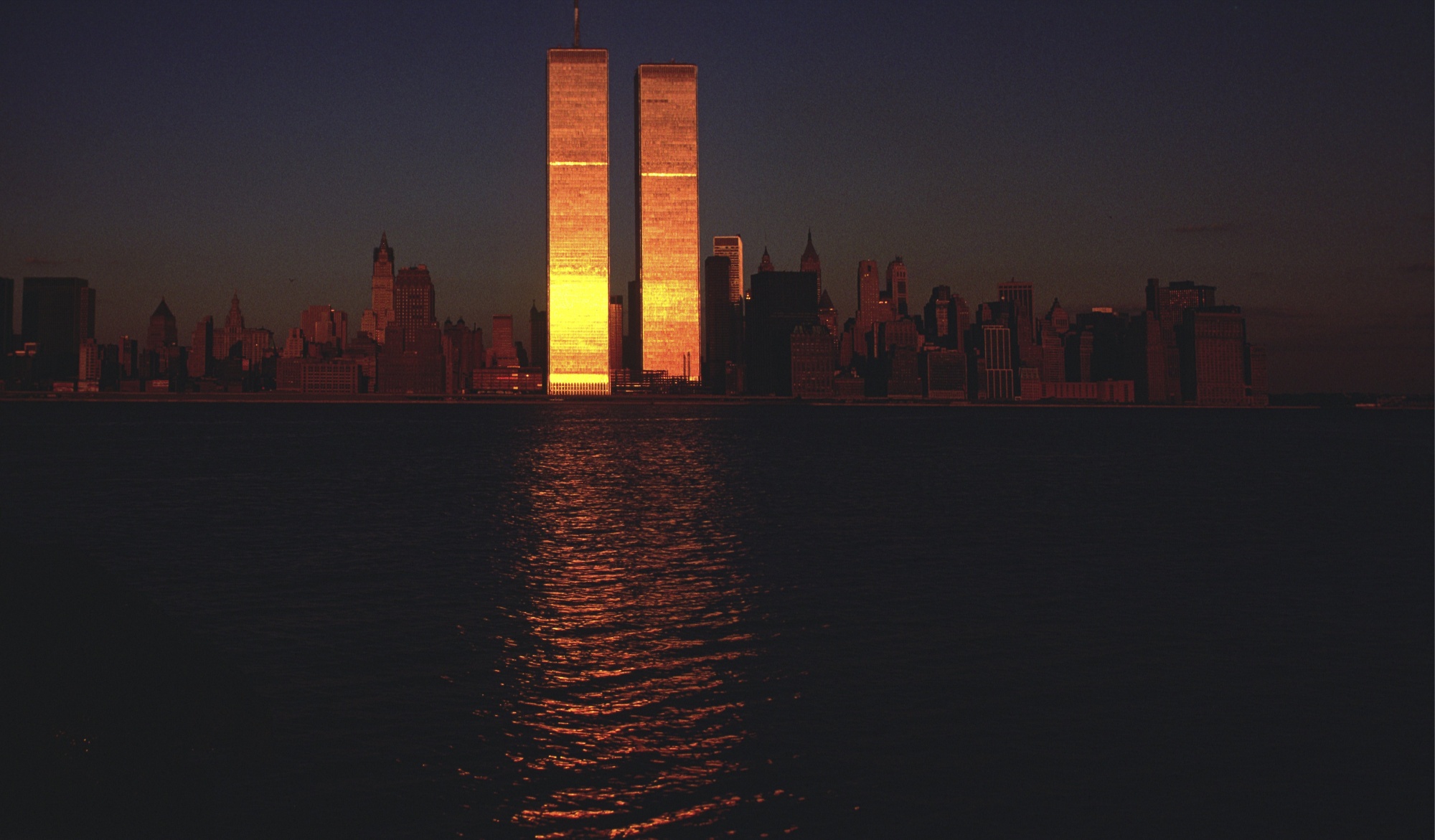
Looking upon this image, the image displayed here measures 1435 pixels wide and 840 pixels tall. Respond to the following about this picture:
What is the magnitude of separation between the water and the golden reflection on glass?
0.32 ft

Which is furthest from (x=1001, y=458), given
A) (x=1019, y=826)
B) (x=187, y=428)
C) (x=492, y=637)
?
(x=187, y=428)

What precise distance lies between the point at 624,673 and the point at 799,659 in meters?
3.91

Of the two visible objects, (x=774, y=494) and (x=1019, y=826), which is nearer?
(x=1019, y=826)

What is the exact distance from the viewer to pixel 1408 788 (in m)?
15.5

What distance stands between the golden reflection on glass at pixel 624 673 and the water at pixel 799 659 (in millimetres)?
98

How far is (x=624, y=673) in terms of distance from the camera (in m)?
20.8

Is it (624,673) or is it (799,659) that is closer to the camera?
(624,673)

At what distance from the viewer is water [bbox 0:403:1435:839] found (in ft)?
47.5

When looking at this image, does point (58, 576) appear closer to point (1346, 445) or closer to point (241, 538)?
point (241, 538)

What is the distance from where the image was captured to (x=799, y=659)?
72.5 ft

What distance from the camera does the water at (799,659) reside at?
47.5 feet

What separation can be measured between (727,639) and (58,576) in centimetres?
1346

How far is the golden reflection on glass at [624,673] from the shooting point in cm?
1447

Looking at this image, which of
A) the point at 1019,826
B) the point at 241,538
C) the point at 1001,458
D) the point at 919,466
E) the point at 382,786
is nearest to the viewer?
the point at 1019,826
